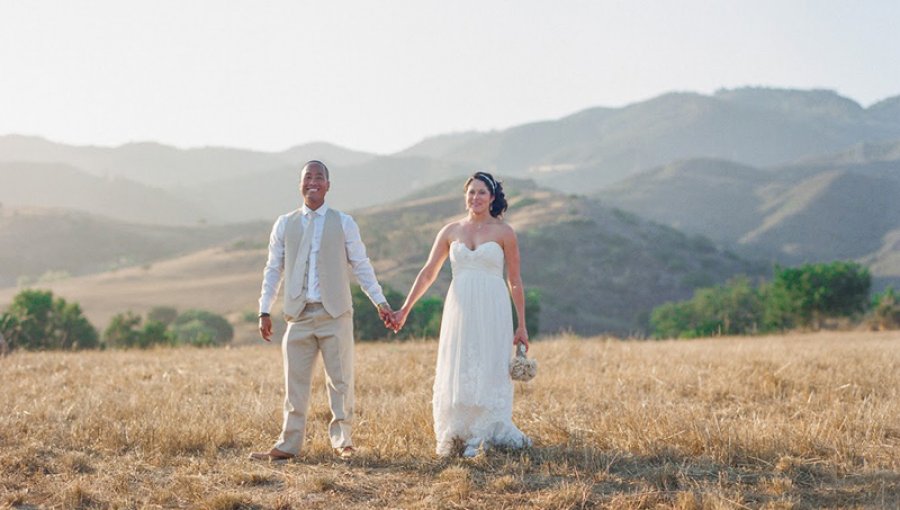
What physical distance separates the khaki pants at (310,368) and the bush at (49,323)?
19365 millimetres

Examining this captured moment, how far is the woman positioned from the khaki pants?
0.52 meters

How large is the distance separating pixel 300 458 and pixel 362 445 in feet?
2.07

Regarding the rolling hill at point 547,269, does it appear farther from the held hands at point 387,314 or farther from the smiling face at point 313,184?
the smiling face at point 313,184

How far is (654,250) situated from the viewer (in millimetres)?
87438

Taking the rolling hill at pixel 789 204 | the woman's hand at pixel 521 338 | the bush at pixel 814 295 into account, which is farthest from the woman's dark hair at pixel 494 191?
the rolling hill at pixel 789 204

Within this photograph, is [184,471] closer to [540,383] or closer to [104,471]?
[104,471]

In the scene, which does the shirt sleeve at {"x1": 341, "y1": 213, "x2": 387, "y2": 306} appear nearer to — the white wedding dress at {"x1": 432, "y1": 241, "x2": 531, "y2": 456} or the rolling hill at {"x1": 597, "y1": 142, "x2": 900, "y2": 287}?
the white wedding dress at {"x1": 432, "y1": 241, "x2": 531, "y2": 456}

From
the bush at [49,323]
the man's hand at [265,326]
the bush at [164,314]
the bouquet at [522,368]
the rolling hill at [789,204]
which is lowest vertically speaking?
the bush at [164,314]

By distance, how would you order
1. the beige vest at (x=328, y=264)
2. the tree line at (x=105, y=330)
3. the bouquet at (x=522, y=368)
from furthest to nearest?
1. the tree line at (x=105, y=330)
2. the beige vest at (x=328, y=264)
3. the bouquet at (x=522, y=368)

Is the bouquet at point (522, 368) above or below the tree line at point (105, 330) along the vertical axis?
above

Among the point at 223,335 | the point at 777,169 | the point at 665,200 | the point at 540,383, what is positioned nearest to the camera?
the point at 540,383

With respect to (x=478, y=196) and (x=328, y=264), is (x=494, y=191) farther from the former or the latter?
(x=328, y=264)

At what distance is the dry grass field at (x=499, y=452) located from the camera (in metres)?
5.29

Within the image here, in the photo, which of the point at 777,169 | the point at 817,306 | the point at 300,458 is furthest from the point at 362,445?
the point at 777,169
